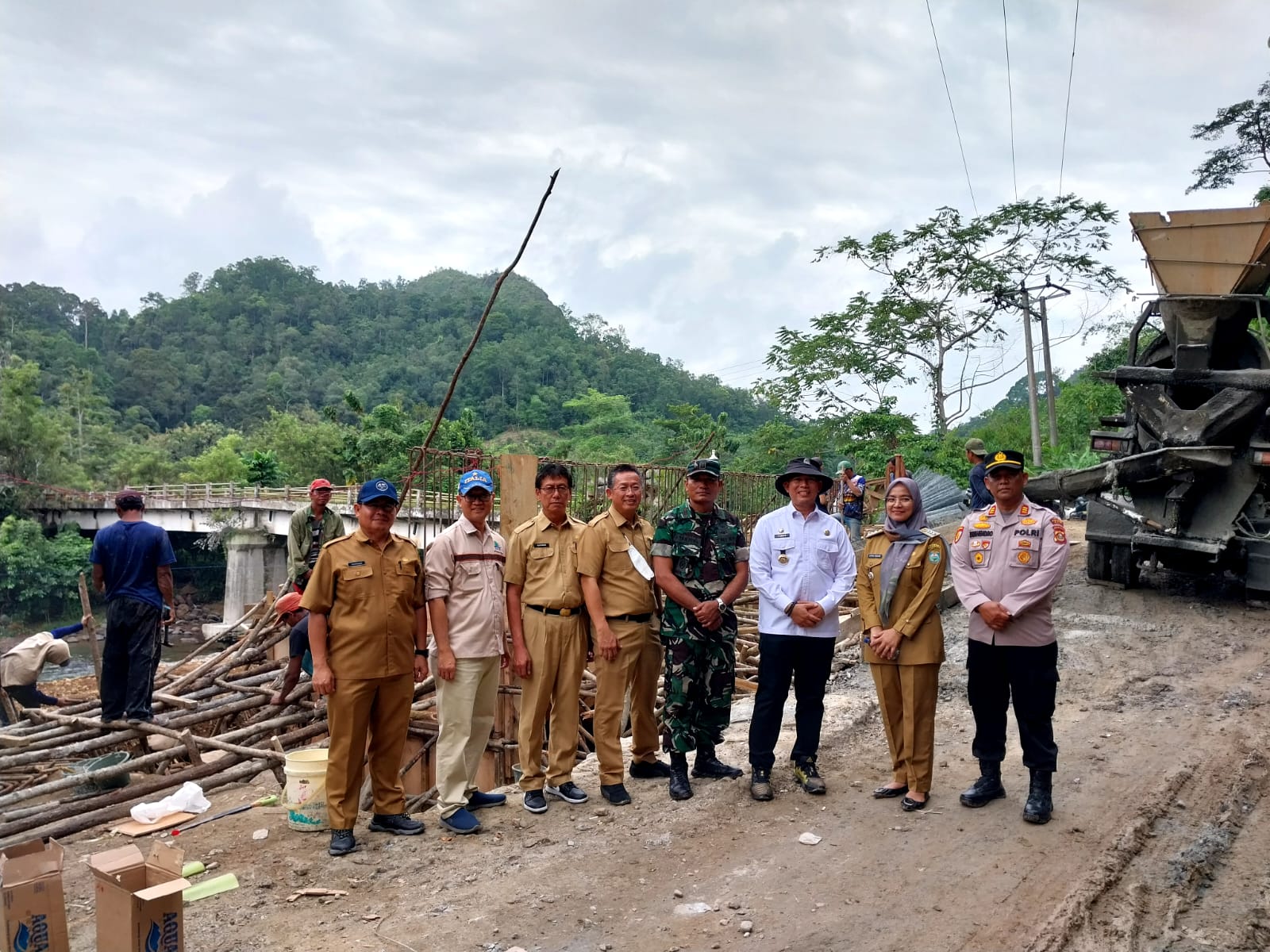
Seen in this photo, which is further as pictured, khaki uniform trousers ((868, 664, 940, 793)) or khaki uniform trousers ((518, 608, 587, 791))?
khaki uniform trousers ((518, 608, 587, 791))

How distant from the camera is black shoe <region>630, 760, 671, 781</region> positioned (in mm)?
5383

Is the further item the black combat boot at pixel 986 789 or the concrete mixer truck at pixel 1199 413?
the concrete mixer truck at pixel 1199 413

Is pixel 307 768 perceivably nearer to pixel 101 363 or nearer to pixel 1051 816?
pixel 1051 816

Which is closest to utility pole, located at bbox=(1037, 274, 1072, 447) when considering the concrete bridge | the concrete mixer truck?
the concrete mixer truck

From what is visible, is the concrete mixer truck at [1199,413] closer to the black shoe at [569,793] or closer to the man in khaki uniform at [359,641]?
the black shoe at [569,793]

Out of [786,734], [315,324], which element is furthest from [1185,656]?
[315,324]

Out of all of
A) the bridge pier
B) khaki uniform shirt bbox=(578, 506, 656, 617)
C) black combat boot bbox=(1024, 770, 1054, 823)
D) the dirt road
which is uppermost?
khaki uniform shirt bbox=(578, 506, 656, 617)

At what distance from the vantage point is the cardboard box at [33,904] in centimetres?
339

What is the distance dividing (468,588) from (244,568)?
37958 mm

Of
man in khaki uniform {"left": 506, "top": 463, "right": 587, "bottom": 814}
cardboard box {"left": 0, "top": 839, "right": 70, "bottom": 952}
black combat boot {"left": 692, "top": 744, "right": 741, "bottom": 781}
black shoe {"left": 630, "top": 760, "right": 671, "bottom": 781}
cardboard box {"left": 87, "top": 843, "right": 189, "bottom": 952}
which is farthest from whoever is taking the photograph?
black shoe {"left": 630, "top": 760, "right": 671, "bottom": 781}

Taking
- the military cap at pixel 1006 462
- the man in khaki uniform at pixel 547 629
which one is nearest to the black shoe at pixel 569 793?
the man in khaki uniform at pixel 547 629

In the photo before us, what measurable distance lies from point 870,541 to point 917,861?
1.62 m

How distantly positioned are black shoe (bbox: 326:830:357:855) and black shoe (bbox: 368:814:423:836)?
209mm

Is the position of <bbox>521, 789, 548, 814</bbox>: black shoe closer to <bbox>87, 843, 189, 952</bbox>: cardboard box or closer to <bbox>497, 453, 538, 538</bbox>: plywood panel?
<bbox>87, 843, 189, 952</bbox>: cardboard box
